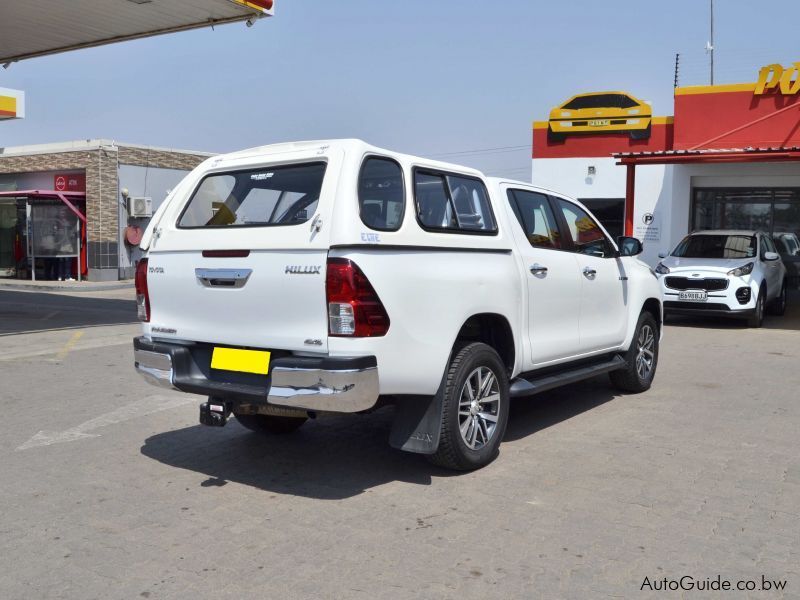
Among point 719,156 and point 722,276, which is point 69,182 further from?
point 722,276

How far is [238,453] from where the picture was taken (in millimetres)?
5707

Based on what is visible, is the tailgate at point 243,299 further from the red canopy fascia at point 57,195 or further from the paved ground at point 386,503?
the red canopy fascia at point 57,195

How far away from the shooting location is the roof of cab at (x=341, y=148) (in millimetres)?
4664

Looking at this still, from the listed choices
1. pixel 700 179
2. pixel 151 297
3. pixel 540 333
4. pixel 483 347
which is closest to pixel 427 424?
pixel 483 347

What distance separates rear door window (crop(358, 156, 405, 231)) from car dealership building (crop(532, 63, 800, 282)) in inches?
485

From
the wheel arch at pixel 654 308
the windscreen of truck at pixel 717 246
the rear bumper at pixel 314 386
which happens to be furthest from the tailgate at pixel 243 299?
the windscreen of truck at pixel 717 246

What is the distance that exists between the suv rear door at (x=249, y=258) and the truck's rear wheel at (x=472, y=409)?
981 millimetres

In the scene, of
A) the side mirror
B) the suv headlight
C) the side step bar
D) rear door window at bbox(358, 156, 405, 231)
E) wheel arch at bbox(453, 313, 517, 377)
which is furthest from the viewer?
the suv headlight

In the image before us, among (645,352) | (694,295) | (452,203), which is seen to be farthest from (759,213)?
(452,203)

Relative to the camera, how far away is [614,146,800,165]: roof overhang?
48.2 ft

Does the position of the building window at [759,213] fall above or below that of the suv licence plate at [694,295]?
above

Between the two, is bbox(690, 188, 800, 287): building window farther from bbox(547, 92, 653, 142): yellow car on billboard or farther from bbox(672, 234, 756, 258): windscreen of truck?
bbox(672, 234, 756, 258): windscreen of truck

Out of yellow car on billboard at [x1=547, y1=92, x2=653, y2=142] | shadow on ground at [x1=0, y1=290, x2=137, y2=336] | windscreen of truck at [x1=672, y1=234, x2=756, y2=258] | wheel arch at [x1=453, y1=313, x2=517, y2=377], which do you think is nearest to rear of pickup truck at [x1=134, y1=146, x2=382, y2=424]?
wheel arch at [x1=453, y1=313, x2=517, y2=377]

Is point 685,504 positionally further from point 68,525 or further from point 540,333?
point 68,525
